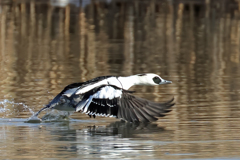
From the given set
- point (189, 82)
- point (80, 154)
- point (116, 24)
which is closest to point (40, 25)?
point (116, 24)

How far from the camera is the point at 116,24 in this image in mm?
25297

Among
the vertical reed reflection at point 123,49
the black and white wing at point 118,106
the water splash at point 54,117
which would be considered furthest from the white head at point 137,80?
the water splash at point 54,117

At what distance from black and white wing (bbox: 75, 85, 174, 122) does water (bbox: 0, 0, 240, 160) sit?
15 cm

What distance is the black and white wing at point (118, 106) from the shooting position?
7930mm

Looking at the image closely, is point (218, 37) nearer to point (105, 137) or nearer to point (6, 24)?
point (6, 24)

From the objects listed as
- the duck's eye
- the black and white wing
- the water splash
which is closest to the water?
the water splash

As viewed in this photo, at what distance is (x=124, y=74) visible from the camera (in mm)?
12695

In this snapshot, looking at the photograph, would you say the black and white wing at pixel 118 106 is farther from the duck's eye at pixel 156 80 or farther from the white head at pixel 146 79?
the duck's eye at pixel 156 80

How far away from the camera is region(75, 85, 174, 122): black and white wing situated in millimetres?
7930

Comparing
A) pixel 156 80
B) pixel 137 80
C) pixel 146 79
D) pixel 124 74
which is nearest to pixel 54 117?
pixel 137 80

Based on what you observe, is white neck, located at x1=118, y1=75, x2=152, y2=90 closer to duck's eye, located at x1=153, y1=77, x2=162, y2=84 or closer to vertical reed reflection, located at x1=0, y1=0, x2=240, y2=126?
duck's eye, located at x1=153, y1=77, x2=162, y2=84

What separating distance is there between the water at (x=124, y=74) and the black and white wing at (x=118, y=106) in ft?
0.51

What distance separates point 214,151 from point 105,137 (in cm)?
152

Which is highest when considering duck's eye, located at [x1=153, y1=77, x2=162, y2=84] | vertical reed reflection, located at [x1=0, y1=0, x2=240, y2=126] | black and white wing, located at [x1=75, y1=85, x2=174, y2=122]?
vertical reed reflection, located at [x1=0, y1=0, x2=240, y2=126]
